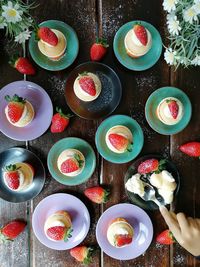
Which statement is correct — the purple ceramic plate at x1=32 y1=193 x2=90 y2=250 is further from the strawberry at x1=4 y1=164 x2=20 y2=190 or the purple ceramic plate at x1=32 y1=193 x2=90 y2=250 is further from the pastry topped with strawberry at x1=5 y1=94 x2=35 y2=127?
the pastry topped with strawberry at x1=5 y1=94 x2=35 y2=127

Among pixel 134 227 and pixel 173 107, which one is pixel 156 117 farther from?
pixel 134 227

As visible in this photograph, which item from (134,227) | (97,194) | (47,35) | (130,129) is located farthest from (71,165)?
(47,35)

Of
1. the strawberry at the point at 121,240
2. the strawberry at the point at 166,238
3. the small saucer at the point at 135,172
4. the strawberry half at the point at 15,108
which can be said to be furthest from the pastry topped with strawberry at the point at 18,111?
the strawberry at the point at 166,238

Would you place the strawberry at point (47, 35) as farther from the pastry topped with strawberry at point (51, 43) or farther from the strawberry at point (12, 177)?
the strawberry at point (12, 177)

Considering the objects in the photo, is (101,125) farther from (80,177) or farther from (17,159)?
(17,159)

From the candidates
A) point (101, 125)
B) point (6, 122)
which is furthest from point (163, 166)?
point (6, 122)

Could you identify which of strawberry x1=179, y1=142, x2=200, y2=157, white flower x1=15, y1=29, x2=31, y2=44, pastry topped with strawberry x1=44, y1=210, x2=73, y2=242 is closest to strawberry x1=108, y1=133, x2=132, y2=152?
strawberry x1=179, y1=142, x2=200, y2=157
